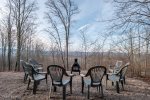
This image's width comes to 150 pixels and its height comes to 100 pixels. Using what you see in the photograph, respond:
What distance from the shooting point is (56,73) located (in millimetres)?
4879

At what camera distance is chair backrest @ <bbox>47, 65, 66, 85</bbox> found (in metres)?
4.85

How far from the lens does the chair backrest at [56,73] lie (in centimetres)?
485

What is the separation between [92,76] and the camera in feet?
16.5

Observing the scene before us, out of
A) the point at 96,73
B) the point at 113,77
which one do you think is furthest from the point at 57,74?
the point at 113,77

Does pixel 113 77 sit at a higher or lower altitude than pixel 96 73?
lower

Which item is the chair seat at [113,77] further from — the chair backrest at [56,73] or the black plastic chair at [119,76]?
the chair backrest at [56,73]

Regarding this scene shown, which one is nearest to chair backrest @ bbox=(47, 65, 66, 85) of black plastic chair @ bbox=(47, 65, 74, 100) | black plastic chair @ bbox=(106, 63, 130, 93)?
black plastic chair @ bbox=(47, 65, 74, 100)

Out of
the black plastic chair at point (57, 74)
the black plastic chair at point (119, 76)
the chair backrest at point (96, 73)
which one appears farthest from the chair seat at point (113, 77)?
the black plastic chair at point (57, 74)

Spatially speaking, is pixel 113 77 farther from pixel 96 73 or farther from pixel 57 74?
pixel 57 74

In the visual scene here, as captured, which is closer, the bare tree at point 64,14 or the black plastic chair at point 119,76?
the black plastic chair at point 119,76

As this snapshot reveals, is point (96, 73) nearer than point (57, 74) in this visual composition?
No

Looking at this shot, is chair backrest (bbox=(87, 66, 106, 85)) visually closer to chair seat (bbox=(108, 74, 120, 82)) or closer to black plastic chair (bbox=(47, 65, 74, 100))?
black plastic chair (bbox=(47, 65, 74, 100))

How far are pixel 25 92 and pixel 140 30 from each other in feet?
14.7

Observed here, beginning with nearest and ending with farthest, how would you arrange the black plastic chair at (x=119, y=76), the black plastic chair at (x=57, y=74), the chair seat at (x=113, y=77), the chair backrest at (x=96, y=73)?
the black plastic chair at (x=57, y=74) < the chair backrest at (x=96, y=73) < the black plastic chair at (x=119, y=76) < the chair seat at (x=113, y=77)
